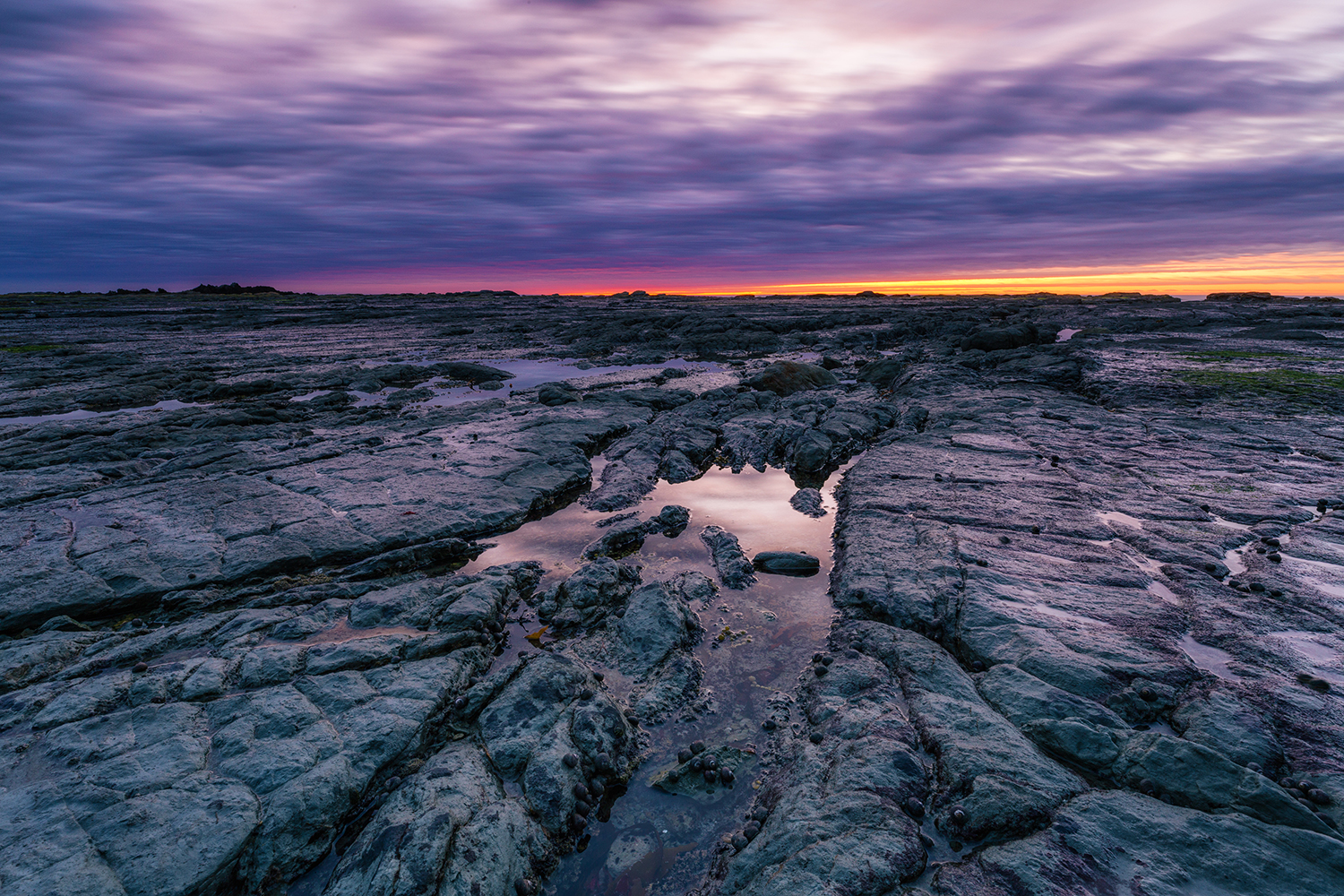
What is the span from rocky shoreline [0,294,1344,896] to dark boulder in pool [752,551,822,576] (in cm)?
4

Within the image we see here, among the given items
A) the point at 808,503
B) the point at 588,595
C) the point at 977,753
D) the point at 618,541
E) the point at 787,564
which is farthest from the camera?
the point at 808,503

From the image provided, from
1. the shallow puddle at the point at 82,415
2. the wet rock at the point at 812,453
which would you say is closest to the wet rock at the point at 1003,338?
the wet rock at the point at 812,453

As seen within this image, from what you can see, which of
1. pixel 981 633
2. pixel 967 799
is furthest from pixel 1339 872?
pixel 981 633

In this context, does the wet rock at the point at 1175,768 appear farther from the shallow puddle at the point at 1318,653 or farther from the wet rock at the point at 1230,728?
the shallow puddle at the point at 1318,653

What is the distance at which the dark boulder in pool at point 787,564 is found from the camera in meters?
8.84

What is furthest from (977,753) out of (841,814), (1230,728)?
(1230,728)

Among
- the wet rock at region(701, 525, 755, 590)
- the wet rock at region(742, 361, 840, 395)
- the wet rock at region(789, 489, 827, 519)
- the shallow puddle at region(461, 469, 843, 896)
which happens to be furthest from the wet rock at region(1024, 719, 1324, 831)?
the wet rock at region(742, 361, 840, 395)

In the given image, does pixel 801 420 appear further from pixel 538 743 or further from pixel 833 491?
pixel 538 743

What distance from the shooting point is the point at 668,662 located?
22.1 ft

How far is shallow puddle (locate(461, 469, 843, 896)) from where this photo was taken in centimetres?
466

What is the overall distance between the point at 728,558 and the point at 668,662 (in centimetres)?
272

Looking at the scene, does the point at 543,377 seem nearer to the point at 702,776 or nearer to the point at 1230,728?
the point at 702,776

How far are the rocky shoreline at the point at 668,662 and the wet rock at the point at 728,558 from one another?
77 mm

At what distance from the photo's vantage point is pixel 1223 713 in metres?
5.07
